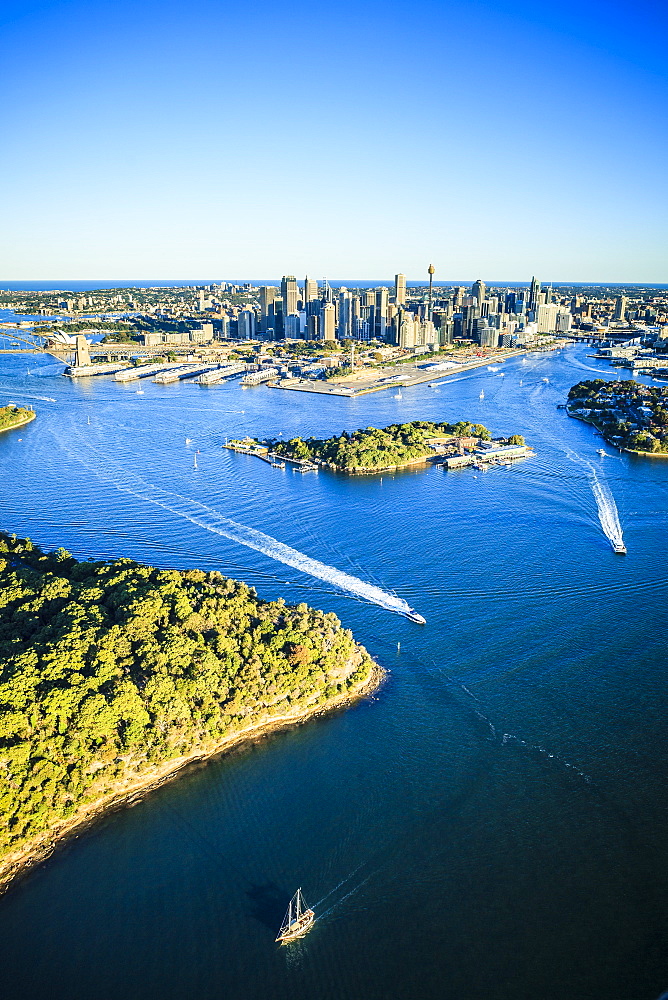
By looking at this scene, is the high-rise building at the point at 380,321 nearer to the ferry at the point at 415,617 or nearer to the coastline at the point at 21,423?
the coastline at the point at 21,423

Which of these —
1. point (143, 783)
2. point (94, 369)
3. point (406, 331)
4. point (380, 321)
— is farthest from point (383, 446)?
point (380, 321)

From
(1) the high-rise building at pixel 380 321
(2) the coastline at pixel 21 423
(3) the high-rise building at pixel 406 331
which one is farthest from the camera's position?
(1) the high-rise building at pixel 380 321

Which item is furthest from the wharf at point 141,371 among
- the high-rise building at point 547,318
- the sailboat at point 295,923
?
the high-rise building at point 547,318

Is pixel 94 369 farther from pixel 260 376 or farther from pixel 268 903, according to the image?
pixel 268 903

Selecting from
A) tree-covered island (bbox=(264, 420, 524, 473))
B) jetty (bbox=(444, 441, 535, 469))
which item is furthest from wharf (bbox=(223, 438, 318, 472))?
jetty (bbox=(444, 441, 535, 469))

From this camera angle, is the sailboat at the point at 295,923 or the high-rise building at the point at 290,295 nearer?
the sailboat at the point at 295,923

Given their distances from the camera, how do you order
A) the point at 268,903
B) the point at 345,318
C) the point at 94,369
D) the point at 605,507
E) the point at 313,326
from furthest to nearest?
1. the point at 345,318
2. the point at 313,326
3. the point at 94,369
4. the point at 605,507
5. the point at 268,903

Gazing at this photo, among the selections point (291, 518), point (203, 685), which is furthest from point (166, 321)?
point (203, 685)
